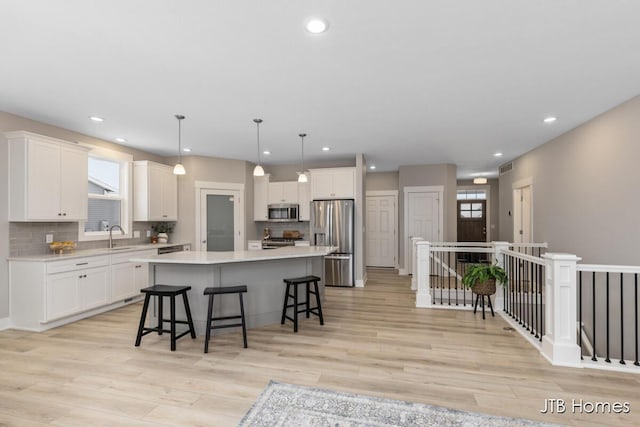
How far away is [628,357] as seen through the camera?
3756 mm

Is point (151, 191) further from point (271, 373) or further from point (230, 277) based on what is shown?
point (271, 373)

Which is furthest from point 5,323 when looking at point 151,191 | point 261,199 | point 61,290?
point 261,199

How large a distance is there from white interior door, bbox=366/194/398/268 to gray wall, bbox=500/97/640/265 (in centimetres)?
332

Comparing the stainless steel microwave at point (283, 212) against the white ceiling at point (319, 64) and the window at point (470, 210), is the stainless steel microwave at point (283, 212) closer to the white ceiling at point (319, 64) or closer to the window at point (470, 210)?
the white ceiling at point (319, 64)

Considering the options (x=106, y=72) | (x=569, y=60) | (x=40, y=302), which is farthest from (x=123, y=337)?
(x=569, y=60)

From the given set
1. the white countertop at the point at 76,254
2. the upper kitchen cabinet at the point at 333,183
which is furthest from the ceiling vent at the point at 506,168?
the white countertop at the point at 76,254

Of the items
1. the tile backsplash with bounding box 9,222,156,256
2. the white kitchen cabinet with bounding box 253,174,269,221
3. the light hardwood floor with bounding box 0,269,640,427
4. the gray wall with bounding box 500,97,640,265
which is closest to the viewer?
the light hardwood floor with bounding box 0,269,640,427

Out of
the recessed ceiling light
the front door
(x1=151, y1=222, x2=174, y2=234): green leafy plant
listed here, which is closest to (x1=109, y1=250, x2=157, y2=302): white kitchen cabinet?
(x1=151, y1=222, x2=174, y2=234): green leafy plant

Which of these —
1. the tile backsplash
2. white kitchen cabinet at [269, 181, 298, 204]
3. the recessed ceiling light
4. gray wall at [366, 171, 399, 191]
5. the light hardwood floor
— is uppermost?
the recessed ceiling light

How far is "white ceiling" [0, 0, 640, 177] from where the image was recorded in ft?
6.73

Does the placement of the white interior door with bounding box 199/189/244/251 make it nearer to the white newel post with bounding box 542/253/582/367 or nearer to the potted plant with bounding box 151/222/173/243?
the potted plant with bounding box 151/222/173/243

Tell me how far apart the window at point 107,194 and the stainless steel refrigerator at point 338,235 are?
3.56m

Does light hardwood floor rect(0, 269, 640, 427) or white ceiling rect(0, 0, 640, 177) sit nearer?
white ceiling rect(0, 0, 640, 177)

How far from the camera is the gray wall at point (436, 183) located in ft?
24.5
